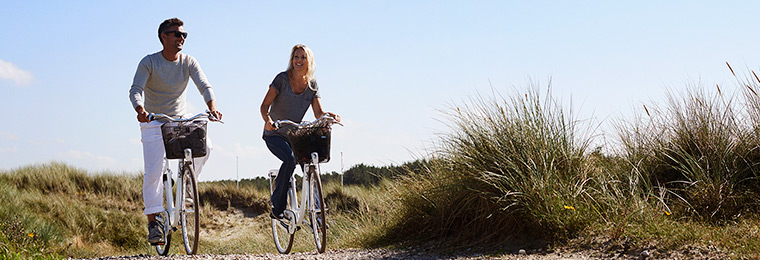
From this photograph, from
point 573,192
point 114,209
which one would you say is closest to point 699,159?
point 573,192

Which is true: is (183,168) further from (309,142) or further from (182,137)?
(309,142)

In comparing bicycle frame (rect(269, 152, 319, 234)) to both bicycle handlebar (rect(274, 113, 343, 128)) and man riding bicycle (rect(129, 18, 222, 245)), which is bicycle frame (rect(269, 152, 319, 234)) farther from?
man riding bicycle (rect(129, 18, 222, 245))

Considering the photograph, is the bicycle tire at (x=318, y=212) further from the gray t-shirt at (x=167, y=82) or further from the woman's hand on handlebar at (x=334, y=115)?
the gray t-shirt at (x=167, y=82)

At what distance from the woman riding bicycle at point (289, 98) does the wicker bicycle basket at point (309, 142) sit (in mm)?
381

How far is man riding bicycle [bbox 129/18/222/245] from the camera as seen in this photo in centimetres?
592

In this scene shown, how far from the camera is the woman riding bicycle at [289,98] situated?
20.4ft

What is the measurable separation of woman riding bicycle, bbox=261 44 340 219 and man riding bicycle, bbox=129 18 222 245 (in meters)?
0.57

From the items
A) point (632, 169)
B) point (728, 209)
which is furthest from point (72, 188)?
point (728, 209)

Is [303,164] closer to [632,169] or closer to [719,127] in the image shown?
[632,169]

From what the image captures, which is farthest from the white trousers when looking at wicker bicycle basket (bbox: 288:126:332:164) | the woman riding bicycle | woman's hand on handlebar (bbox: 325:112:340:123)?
woman's hand on handlebar (bbox: 325:112:340:123)

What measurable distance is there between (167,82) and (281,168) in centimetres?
132

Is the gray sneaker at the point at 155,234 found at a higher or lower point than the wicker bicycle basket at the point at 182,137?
lower

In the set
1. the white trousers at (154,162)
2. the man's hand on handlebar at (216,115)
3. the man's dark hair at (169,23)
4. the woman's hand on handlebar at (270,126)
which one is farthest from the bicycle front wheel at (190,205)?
the man's dark hair at (169,23)

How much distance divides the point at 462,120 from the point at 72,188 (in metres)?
10.7
